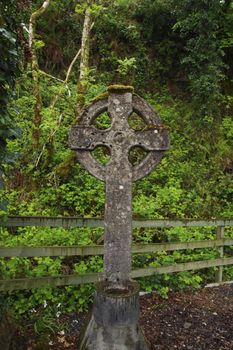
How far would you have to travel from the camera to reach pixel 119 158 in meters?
3.68

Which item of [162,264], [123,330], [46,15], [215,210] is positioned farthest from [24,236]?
[46,15]

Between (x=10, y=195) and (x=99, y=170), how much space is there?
358 centimetres

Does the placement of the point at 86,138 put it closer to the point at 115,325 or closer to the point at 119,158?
the point at 119,158

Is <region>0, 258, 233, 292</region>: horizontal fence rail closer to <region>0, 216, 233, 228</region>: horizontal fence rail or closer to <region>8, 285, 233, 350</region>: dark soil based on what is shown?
<region>8, 285, 233, 350</region>: dark soil

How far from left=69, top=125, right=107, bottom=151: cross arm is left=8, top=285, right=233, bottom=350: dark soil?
7.00ft

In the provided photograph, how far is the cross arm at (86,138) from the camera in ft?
12.2

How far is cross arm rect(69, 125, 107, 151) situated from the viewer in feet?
12.2

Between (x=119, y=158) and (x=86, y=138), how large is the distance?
41 cm

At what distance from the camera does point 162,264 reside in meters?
5.71

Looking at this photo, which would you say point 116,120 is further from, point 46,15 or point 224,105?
point 46,15

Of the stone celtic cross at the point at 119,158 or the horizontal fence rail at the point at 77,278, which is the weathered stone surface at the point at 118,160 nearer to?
the stone celtic cross at the point at 119,158

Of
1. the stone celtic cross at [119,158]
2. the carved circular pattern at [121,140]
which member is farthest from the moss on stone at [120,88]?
the carved circular pattern at [121,140]

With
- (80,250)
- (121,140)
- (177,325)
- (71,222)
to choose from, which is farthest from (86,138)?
(177,325)

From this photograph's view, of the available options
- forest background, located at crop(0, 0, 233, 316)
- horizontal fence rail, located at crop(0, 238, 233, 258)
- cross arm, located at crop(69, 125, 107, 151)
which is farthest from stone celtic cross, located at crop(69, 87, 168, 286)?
horizontal fence rail, located at crop(0, 238, 233, 258)
